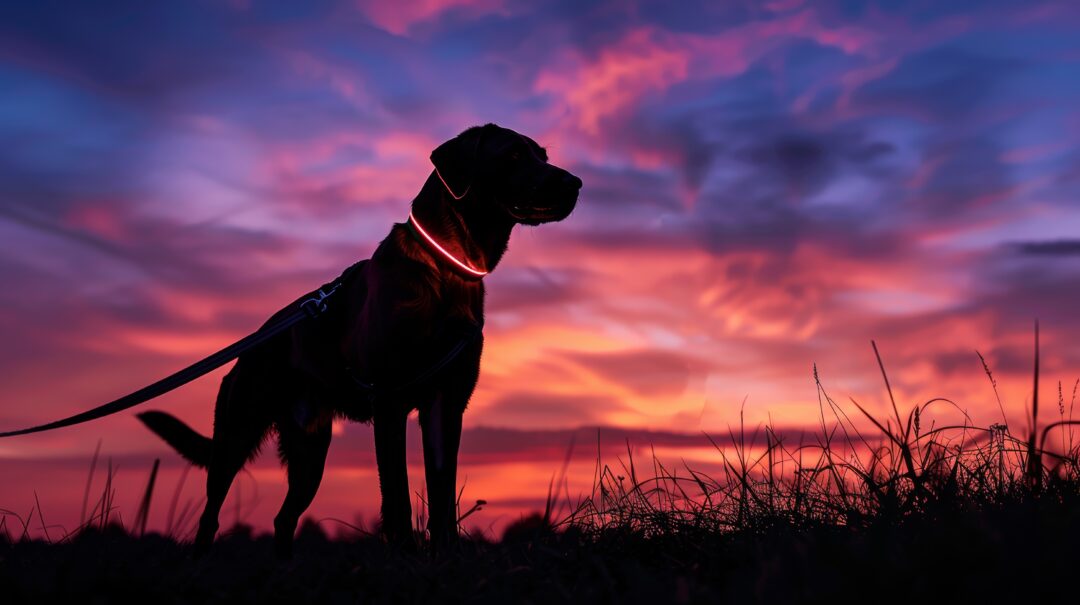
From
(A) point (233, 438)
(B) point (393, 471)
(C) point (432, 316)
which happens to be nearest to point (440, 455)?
(B) point (393, 471)

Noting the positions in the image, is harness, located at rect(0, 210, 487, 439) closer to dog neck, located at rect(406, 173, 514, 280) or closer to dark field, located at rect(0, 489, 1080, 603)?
dog neck, located at rect(406, 173, 514, 280)

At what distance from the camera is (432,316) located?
507 centimetres

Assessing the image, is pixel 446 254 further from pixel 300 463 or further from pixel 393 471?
pixel 300 463

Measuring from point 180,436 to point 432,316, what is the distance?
2.57m

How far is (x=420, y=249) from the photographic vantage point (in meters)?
5.18

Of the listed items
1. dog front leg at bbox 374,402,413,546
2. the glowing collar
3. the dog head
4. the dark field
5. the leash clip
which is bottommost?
the dark field

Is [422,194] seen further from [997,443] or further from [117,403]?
[997,443]

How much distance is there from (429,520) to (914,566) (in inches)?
117

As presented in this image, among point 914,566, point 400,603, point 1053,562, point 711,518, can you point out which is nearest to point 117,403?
point 400,603

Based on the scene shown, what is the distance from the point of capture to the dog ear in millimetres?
5188

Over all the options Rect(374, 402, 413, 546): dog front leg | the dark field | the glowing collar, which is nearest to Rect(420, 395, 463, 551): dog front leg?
Rect(374, 402, 413, 546): dog front leg

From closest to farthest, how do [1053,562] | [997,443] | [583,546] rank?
[1053,562]
[583,546]
[997,443]

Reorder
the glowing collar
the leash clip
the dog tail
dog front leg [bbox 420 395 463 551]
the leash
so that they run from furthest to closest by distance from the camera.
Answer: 1. the dog tail
2. the leash clip
3. the glowing collar
4. dog front leg [bbox 420 395 463 551]
5. the leash

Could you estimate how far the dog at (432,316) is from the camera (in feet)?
16.5
